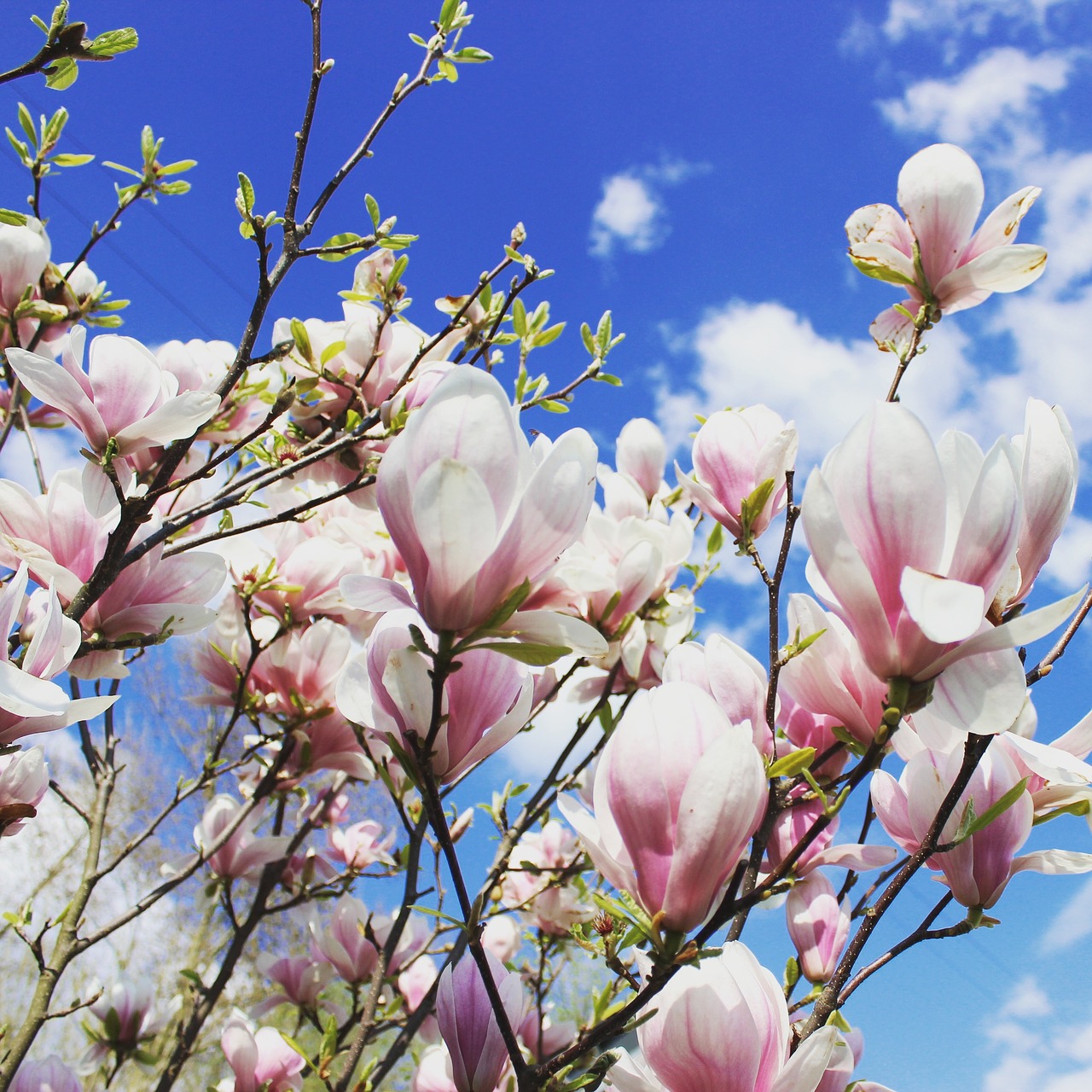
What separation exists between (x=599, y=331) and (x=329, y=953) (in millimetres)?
1281

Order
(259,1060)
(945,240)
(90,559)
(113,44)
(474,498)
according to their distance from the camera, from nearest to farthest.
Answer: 1. (474,498)
2. (113,44)
3. (90,559)
4. (945,240)
5. (259,1060)

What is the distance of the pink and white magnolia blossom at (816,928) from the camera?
0.85 meters

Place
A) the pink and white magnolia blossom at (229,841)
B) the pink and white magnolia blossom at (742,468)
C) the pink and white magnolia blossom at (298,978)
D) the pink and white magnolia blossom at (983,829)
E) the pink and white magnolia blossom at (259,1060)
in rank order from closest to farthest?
the pink and white magnolia blossom at (983,829)
the pink and white magnolia blossom at (742,468)
the pink and white magnolia blossom at (259,1060)
the pink and white magnolia blossom at (229,841)
the pink and white magnolia blossom at (298,978)

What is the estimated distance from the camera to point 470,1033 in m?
0.75

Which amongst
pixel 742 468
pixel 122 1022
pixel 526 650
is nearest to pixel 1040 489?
pixel 526 650

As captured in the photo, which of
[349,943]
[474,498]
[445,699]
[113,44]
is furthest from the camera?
[349,943]

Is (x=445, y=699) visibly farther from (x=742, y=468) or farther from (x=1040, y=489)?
(x=742, y=468)

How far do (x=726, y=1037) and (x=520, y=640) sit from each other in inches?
11.6

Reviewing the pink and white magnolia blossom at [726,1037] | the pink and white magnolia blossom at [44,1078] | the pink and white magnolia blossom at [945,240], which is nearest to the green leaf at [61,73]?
the pink and white magnolia blossom at [945,240]

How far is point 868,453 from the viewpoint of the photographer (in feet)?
1.69

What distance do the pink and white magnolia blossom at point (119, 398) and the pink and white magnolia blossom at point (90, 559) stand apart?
0.19 ft

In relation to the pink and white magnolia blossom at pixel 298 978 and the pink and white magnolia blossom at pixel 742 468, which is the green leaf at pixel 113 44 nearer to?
the pink and white magnolia blossom at pixel 742 468

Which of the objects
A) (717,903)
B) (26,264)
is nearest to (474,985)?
(717,903)

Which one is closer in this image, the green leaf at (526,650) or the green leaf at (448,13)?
the green leaf at (526,650)
